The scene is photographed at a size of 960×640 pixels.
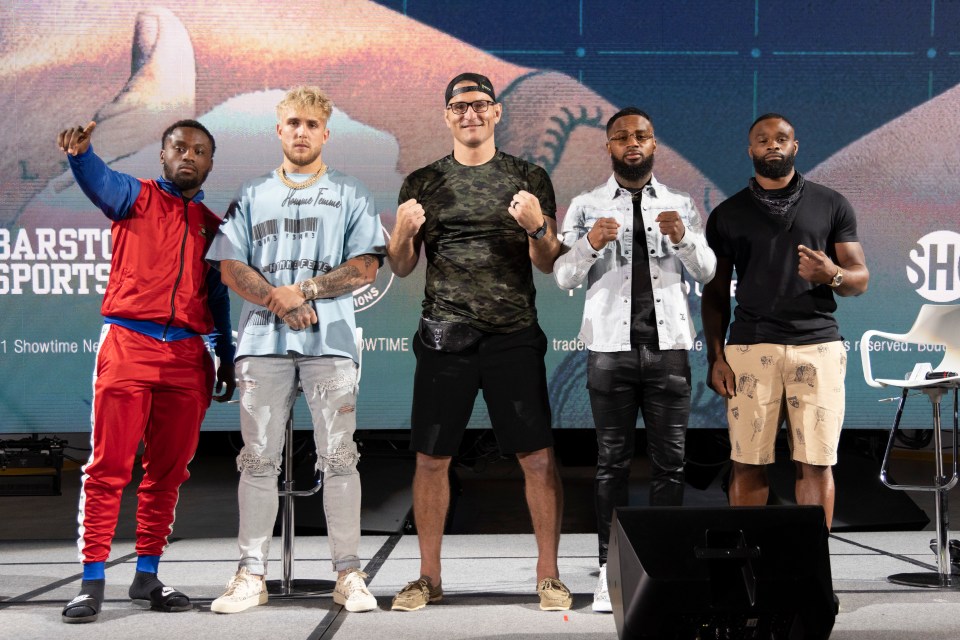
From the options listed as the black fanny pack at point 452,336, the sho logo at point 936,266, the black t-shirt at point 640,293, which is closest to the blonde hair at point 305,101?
the black fanny pack at point 452,336

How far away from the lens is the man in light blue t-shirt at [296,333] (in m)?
2.99

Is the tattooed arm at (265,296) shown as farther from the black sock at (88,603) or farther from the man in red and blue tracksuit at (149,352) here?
the black sock at (88,603)

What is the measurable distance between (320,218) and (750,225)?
4.67 feet

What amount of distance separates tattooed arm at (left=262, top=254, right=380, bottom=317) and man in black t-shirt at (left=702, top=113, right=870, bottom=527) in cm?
123

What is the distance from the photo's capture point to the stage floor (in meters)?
2.78

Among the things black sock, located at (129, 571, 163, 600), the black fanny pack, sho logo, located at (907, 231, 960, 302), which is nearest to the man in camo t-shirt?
the black fanny pack

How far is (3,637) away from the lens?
8.99 ft

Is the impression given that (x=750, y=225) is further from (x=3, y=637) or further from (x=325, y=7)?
(x=3, y=637)

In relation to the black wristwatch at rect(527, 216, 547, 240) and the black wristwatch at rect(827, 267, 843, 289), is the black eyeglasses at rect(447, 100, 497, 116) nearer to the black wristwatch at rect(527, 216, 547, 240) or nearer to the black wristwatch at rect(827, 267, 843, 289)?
the black wristwatch at rect(527, 216, 547, 240)

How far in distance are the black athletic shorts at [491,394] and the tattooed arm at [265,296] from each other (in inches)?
15.9

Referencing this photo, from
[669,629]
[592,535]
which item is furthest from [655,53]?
[669,629]

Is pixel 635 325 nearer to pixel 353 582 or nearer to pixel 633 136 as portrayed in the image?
pixel 633 136

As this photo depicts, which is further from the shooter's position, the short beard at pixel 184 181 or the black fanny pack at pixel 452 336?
the short beard at pixel 184 181

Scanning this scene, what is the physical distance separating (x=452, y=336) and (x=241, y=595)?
1038mm
